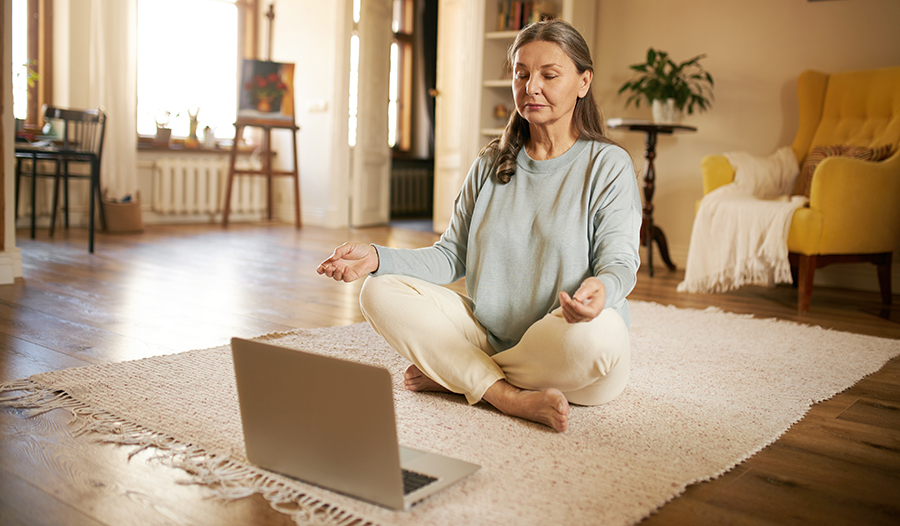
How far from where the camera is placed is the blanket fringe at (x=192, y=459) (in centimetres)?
101

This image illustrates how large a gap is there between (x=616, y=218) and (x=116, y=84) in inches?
184

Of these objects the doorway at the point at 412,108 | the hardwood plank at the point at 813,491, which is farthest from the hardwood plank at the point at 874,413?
the doorway at the point at 412,108

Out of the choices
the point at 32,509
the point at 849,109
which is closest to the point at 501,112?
the point at 849,109

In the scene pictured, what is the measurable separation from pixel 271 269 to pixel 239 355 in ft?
7.95

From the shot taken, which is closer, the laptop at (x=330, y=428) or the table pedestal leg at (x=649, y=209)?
the laptop at (x=330, y=428)

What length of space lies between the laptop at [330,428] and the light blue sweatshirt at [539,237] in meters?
0.39

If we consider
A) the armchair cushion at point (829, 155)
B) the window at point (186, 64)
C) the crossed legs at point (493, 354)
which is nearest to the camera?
the crossed legs at point (493, 354)

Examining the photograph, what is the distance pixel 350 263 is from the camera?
136 cm

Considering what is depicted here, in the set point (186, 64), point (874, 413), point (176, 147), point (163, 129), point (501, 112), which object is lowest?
point (874, 413)

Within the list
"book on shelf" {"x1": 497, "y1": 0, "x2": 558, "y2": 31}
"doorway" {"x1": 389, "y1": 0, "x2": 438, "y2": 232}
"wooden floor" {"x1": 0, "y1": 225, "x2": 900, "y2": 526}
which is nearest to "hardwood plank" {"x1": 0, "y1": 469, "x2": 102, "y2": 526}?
"wooden floor" {"x1": 0, "y1": 225, "x2": 900, "y2": 526}

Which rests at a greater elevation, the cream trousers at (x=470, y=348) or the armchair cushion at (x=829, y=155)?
the armchair cushion at (x=829, y=155)

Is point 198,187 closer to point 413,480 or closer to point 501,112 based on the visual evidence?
point 501,112

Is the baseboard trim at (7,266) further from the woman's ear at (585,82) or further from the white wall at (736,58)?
the white wall at (736,58)

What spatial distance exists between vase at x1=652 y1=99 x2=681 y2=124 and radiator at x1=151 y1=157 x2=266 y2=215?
3518mm
